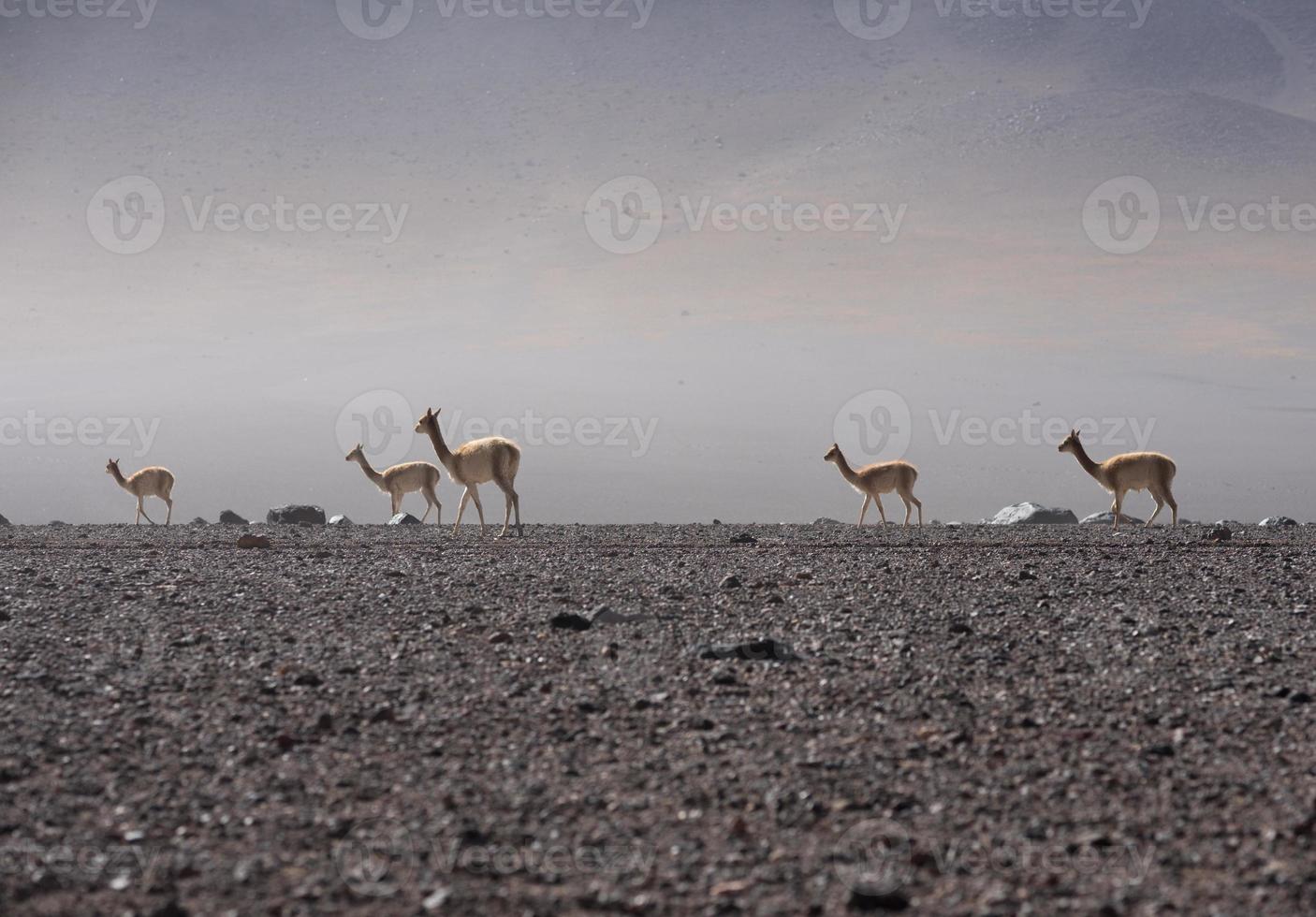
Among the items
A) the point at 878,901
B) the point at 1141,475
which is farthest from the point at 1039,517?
the point at 878,901

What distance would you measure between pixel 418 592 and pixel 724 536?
377 inches

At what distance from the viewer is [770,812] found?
7078 millimetres

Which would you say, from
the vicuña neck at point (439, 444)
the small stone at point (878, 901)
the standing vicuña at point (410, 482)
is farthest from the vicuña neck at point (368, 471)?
the small stone at point (878, 901)

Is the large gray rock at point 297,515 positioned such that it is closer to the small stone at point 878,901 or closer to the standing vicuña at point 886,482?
the standing vicuña at point 886,482

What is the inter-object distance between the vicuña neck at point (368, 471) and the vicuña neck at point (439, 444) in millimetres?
5479

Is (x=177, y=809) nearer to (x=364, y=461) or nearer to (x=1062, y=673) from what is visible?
(x=1062, y=673)

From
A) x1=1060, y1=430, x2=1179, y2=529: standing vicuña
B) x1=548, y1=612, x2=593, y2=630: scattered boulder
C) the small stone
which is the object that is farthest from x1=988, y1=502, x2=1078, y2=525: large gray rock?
the small stone

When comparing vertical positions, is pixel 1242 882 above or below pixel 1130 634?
below

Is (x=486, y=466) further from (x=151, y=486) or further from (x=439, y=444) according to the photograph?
(x=151, y=486)

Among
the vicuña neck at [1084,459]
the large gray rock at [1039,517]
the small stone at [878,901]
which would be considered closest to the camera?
the small stone at [878,901]

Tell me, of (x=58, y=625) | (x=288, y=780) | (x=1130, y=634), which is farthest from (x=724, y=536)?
(x=288, y=780)

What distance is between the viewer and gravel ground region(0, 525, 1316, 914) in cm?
615

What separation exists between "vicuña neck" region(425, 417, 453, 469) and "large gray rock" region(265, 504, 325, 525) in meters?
7.71

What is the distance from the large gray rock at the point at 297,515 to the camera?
31.4 m
